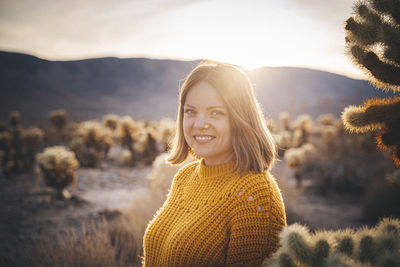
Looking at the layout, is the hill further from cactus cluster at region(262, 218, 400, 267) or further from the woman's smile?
cactus cluster at region(262, 218, 400, 267)

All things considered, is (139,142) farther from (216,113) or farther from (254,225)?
(254,225)

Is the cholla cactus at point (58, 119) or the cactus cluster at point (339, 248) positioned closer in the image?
the cactus cluster at point (339, 248)

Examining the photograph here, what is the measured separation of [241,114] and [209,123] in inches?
9.0

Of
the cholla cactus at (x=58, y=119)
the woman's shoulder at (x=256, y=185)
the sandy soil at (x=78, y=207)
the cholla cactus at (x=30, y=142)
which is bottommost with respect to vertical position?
the sandy soil at (x=78, y=207)

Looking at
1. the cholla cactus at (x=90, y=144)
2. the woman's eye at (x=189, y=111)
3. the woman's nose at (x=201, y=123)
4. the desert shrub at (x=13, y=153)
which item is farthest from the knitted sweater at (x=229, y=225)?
the cholla cactus at (x=90, y=144)

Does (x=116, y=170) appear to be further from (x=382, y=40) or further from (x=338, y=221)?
(x=382, y=40)

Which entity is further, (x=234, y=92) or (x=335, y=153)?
(x=335, y=153)

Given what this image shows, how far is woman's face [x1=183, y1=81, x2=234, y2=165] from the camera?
1.68 metres

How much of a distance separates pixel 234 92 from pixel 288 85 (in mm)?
72227

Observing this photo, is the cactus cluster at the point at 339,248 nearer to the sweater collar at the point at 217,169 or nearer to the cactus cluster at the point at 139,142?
the sweater collar at the point at 217,169

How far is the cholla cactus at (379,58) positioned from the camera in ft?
5.43

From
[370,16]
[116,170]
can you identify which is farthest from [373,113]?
[116,170]

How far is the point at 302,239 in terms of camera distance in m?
1.04

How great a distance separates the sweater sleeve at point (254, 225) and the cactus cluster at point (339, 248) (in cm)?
29
